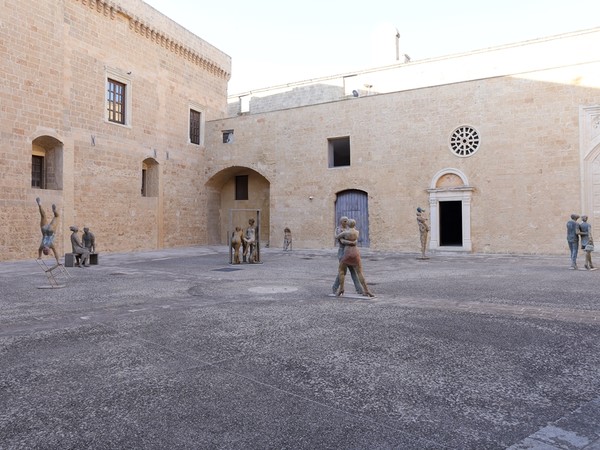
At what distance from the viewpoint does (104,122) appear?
17.7 meters

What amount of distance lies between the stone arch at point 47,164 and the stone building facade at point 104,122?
4 cm

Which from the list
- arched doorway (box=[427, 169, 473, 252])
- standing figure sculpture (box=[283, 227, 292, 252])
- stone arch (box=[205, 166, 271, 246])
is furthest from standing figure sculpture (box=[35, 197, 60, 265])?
stone arch (box=[205, 166, 271, 246])

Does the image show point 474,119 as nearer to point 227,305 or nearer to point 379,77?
point 379,77

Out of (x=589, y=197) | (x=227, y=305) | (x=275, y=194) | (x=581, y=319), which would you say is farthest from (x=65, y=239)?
(x=589, y=197)

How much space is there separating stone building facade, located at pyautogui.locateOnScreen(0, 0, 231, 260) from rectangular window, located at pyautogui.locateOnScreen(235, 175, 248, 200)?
224 centimetres

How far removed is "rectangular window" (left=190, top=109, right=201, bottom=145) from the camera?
75.3ft

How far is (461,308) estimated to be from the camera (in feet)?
20.3

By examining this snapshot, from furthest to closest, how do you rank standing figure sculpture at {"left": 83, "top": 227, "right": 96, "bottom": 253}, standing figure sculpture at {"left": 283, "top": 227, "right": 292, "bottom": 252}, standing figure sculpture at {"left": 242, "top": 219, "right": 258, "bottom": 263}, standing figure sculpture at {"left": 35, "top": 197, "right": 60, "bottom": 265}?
standing figure sculpture at {"left": 283, "top": 227, "right": 292, "bottom": 252}, standing figure sculpture at {"left": 242, "top": 219, "right": 258, "bottom": 263}, standing figure sculpture at {"left": 83, "top": 227, "right": 96, "bottom": 253}, standing figure sculpture at {"left": 35, "top": 197, "right": 60, "bottom": 265}

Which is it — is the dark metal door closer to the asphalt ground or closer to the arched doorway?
the arched doorway

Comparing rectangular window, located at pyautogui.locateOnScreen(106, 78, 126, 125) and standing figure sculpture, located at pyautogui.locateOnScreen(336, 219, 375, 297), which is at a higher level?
rectangular window, located at pyautogui.locateOnScreen(106, 78, 126, 125)

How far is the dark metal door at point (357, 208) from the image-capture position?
19656 millimetres

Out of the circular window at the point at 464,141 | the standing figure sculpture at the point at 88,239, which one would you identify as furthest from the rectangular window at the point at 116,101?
the circular window at the point at 464,141

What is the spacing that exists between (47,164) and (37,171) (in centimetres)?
44

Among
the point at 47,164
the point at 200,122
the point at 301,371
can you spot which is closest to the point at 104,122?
the point at 47,164
